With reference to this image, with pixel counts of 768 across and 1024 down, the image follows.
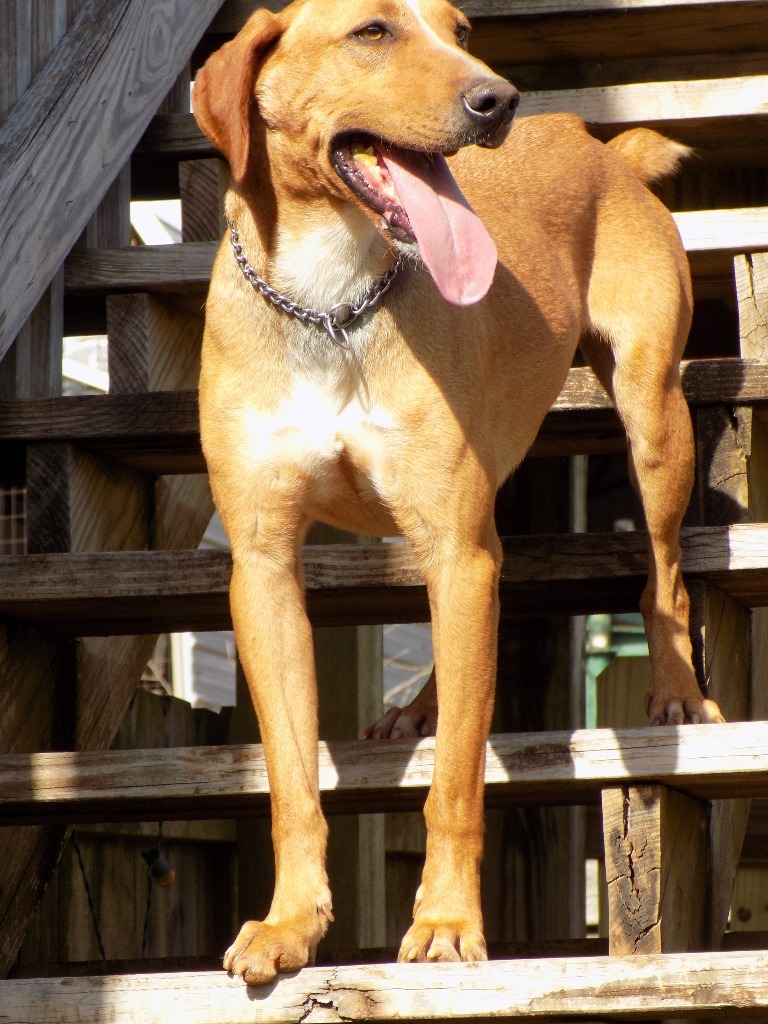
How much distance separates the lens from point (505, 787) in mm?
2885

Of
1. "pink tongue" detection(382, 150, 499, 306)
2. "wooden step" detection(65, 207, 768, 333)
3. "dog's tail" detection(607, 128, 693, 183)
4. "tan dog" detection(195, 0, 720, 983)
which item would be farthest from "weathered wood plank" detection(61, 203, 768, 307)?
"pink tongue" detection(382, 150, 499, 306)

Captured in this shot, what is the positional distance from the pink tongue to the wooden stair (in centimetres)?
74

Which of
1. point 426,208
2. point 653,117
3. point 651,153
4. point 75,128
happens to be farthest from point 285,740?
point 653,117

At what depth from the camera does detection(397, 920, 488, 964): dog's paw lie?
2.44 meters

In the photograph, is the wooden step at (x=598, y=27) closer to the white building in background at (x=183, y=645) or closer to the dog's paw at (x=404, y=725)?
the dog's paw at (x=404, y=725)

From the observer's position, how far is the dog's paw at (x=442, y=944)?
95.9 inches

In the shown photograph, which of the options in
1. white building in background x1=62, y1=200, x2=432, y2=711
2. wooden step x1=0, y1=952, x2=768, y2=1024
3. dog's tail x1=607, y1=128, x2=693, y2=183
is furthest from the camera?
white building in background x1=62, y1=200, x2=432, y2=711

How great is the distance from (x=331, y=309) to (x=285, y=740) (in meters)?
0.82

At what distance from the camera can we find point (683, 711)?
3.25m

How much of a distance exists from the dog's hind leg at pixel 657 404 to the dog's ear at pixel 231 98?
112 centimetres

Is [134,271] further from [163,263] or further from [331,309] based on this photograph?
[331,309]

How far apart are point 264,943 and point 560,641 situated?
2.56 m

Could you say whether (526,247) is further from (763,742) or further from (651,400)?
(763,742)

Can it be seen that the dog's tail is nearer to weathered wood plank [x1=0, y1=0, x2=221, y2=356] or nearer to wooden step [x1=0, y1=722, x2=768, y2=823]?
weathered wood plank [x1=0, y1=0, x2=221, y2=356]
